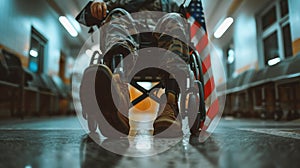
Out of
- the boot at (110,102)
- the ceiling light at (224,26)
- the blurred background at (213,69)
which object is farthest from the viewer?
the ceiling light at (224,26)

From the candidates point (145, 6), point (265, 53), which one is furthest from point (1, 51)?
point (265, 53)

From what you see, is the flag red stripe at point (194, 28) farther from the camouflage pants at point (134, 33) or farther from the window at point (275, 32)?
the window at point (275, 32)

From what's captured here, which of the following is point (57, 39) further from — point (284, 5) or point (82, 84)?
point (82, 84)

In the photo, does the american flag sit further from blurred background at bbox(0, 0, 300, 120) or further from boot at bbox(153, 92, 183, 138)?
blurred background at bbox(0, 0, 300, 120)

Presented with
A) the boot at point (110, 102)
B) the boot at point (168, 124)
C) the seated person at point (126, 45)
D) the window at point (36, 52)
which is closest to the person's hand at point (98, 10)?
the seated person at point (126, 45)

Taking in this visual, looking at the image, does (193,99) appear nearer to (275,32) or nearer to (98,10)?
(98,10)

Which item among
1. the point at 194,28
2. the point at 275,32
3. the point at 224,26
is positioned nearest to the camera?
the point at 194,28

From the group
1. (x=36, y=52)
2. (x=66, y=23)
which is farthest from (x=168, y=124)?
(x=36, y=52)

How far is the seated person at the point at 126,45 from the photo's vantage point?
94 centimetres

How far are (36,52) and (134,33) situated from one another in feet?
19.6

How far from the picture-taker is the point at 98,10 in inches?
47.9

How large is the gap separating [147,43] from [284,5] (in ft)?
15.0

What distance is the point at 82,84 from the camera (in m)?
0.94

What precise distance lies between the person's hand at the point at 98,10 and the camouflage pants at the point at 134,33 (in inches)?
2.8
